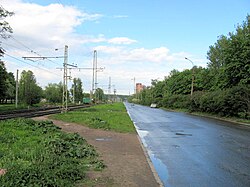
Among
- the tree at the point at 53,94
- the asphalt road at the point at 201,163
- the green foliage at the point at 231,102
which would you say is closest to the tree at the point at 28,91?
the tree at the point at 53,94

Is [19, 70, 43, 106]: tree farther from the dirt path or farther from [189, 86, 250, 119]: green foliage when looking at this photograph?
the dirt path

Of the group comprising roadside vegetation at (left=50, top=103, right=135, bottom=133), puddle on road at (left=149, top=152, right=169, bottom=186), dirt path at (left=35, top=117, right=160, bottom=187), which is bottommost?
puddle on road at (left=149, top=152, right=169, bottom=186)

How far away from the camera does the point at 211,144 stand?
14008mm

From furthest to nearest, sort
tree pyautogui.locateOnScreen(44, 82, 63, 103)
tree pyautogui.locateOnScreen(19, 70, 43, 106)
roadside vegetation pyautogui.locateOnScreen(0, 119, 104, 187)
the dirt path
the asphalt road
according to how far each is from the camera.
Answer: tree pyautogui.locateOnScreen(44, 82, 63, 103) < tree pyautogui.locateOnScreen(19, 70, 43, 106) < the asphalt road < the dirt path < roadside vegetation pyautogui.locateOnScreen(0, 119, 104, 187)

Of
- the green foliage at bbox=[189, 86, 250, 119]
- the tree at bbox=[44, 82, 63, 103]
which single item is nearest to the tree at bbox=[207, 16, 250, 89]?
the green foliage at bbox=[189, 86, 250, 119]

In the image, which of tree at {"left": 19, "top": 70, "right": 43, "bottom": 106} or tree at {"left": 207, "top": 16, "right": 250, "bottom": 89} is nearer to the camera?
tree at {"left": 207, "top": 16, "right": 250, "bottom": 89}

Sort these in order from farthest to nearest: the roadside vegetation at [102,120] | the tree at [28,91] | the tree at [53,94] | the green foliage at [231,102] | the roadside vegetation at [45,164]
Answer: the tree at [53,94] → the tree at [28,91] → the green foliage at [231,102] → the roadside vegetation at [102,120] → the roadside vegetation at [45,164]

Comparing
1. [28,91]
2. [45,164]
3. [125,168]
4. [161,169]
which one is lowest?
[161,169]

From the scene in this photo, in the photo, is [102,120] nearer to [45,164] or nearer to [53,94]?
[45,164]

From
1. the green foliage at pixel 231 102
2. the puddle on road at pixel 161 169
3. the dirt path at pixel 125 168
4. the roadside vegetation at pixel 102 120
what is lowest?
the puddle on road at pixel 161 169

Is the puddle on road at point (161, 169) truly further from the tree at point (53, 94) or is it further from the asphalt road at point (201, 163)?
the tree at point (53, 94)

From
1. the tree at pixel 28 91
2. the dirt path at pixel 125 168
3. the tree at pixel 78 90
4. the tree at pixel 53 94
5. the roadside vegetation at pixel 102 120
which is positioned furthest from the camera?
the tree at pixel 78 90

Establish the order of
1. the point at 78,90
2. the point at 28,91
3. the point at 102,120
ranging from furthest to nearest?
the point at 78,90 → the point at 28,91 → the point at 102,120

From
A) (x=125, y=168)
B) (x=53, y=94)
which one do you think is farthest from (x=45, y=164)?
(x=53, y=94)
